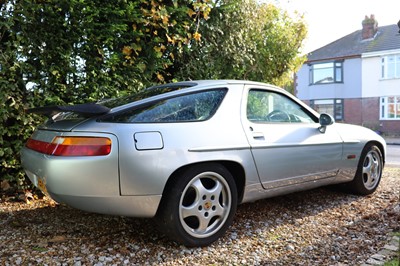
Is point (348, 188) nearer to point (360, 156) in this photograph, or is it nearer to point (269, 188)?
point (360, 156)

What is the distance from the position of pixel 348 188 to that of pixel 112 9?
389cm

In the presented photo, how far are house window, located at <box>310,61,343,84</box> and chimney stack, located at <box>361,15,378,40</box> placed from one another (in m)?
2.93

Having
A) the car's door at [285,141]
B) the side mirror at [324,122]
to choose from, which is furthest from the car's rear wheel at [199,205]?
the side mirror at [324,122]

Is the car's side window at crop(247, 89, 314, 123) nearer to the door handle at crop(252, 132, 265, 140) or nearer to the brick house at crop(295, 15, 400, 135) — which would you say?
the door handle at crop(252, 132, 265, 140)

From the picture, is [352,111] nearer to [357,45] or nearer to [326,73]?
[326,73]

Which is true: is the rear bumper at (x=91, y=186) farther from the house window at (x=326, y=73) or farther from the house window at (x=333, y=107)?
the house window at (x=326, y=73)

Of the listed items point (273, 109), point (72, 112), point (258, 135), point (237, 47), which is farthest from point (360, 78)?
point (72, 112)

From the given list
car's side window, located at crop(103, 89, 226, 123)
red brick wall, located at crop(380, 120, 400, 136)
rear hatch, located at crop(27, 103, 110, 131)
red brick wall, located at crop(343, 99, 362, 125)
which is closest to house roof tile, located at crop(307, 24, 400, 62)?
red brick wall, located at crop(343, 99, 362, 125)

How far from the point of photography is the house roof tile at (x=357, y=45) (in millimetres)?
25595

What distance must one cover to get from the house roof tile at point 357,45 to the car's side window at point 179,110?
25.2m

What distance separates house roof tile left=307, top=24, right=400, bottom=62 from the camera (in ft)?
84.0

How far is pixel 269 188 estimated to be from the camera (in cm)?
365

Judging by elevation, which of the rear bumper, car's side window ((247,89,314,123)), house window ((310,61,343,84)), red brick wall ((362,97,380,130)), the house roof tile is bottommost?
red brick wall ((362,97,380,130))

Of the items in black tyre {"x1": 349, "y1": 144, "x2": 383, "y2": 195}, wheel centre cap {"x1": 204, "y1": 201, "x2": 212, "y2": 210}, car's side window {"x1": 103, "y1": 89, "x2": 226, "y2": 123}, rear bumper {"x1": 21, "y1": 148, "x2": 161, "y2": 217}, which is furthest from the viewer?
black tyre {"x1": 349, "y1": 144, "x2": 383, "y2": 195}
